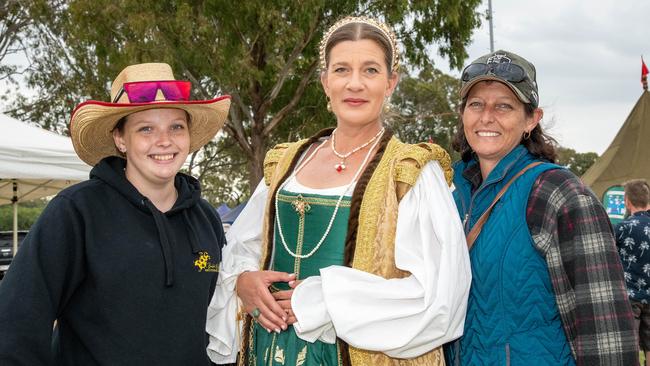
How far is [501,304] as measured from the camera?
2.03 metres

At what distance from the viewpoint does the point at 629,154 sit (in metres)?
9.77

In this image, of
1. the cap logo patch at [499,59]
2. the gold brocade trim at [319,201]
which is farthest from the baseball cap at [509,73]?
the gold brocade trim at [319,201]

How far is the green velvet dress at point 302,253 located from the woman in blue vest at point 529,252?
0.44 metres

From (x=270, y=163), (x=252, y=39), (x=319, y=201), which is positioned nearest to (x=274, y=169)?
(x=270, y=163)

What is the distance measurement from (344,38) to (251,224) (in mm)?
790

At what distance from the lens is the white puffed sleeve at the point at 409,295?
6.29 ft

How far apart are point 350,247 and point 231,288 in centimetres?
56

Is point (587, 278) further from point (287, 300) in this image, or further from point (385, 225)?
point (287, 300)

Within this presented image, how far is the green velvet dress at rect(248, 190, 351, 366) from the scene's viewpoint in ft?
7.12

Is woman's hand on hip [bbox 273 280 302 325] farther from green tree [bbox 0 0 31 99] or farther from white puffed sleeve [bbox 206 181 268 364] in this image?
green tree [bbox 0 0 31 99]

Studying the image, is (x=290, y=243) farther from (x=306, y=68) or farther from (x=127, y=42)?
(x=306, y=68)

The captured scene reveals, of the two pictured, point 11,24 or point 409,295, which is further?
point 11,24

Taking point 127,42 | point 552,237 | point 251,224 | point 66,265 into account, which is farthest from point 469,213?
point 127,42

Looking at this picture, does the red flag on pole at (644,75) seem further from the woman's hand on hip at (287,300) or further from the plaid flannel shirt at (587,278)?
the woman's hand on hip at (287,300)
